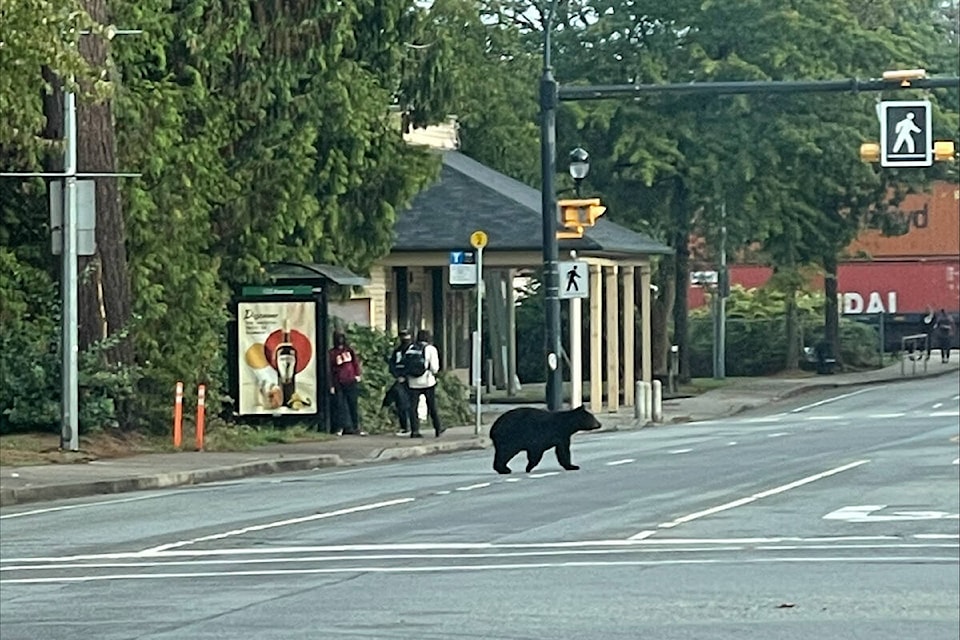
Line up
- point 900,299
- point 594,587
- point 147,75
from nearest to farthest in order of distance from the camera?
point 594,587
point 147,75
point 900,299

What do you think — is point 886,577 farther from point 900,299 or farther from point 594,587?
point 900,299

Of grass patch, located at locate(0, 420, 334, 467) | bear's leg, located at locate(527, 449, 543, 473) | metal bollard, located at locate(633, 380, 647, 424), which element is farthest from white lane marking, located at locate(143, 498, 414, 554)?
bear's leg, located at locate(527, 449, 543, 473)

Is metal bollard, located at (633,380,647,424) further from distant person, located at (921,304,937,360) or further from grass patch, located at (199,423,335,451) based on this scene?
distant person, located at (921,304,937,360)

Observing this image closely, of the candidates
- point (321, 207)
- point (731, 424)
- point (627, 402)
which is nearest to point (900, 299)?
point (627, 402)

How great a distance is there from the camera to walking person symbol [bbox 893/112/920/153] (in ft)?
94.1

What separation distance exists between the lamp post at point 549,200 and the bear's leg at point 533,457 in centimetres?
84

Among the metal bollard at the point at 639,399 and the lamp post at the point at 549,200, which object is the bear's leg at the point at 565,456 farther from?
the metal bollard at the point at 639,399

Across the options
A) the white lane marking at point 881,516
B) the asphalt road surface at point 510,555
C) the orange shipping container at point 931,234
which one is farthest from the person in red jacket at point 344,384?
the orange shipping container at point 931,234

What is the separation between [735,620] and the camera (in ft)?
45.5

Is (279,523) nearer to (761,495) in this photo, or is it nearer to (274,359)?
(761,495)

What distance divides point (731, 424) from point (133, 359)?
13.9 metres

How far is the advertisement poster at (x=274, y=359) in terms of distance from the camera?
3506 centimetres

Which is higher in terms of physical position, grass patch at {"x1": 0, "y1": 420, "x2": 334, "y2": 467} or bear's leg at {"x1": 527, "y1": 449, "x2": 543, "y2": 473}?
bear's leg at {"x1": 527, "y1": 449, "x2": 543, "y2": 473}

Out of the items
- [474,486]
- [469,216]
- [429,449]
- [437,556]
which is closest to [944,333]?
[469,216]
